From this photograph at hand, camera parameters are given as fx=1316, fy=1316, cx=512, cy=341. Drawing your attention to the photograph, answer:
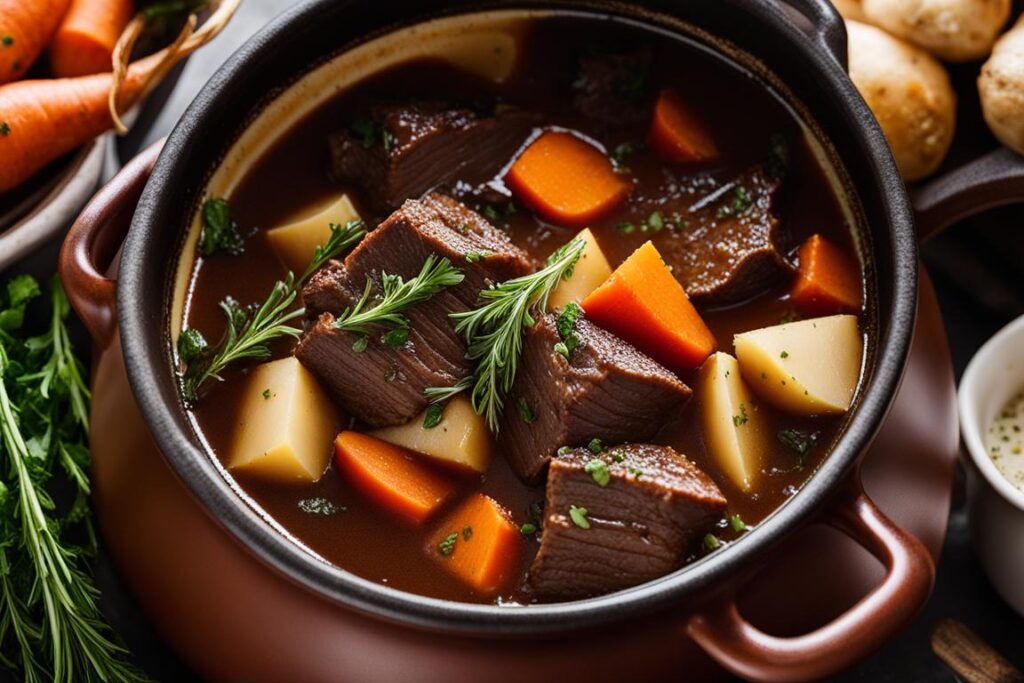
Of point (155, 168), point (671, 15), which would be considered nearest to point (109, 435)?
point (155, 168)

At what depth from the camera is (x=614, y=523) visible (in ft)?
8.02

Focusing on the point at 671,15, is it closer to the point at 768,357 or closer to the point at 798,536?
the point at 768,357

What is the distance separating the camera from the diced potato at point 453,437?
2.62 metres

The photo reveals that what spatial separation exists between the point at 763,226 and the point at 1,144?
1861 mm

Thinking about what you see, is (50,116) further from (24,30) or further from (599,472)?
(599,472)

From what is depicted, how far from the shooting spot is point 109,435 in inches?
106

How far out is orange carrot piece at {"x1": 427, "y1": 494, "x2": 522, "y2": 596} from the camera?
250 cm

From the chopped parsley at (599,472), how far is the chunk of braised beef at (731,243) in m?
0.54

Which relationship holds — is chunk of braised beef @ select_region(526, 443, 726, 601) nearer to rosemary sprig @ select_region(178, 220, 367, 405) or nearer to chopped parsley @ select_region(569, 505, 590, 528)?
chopped parsley @ select_region(569, 505, 590, 528)

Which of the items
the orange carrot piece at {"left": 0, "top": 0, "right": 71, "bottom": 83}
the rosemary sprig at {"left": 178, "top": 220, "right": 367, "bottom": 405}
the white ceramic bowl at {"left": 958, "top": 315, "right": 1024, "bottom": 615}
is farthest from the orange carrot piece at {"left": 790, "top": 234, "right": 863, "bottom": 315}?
the orange carrot piece at {"left": 0, "top": 0, "right": 71, "bottom": 83}

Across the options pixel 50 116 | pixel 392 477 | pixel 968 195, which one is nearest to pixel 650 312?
pixel 392 477

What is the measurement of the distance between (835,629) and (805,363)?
2.10 feet

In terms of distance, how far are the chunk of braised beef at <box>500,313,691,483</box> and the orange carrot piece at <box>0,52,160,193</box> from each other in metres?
1.44

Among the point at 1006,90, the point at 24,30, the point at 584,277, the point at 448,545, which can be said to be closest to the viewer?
the point at 448,545
